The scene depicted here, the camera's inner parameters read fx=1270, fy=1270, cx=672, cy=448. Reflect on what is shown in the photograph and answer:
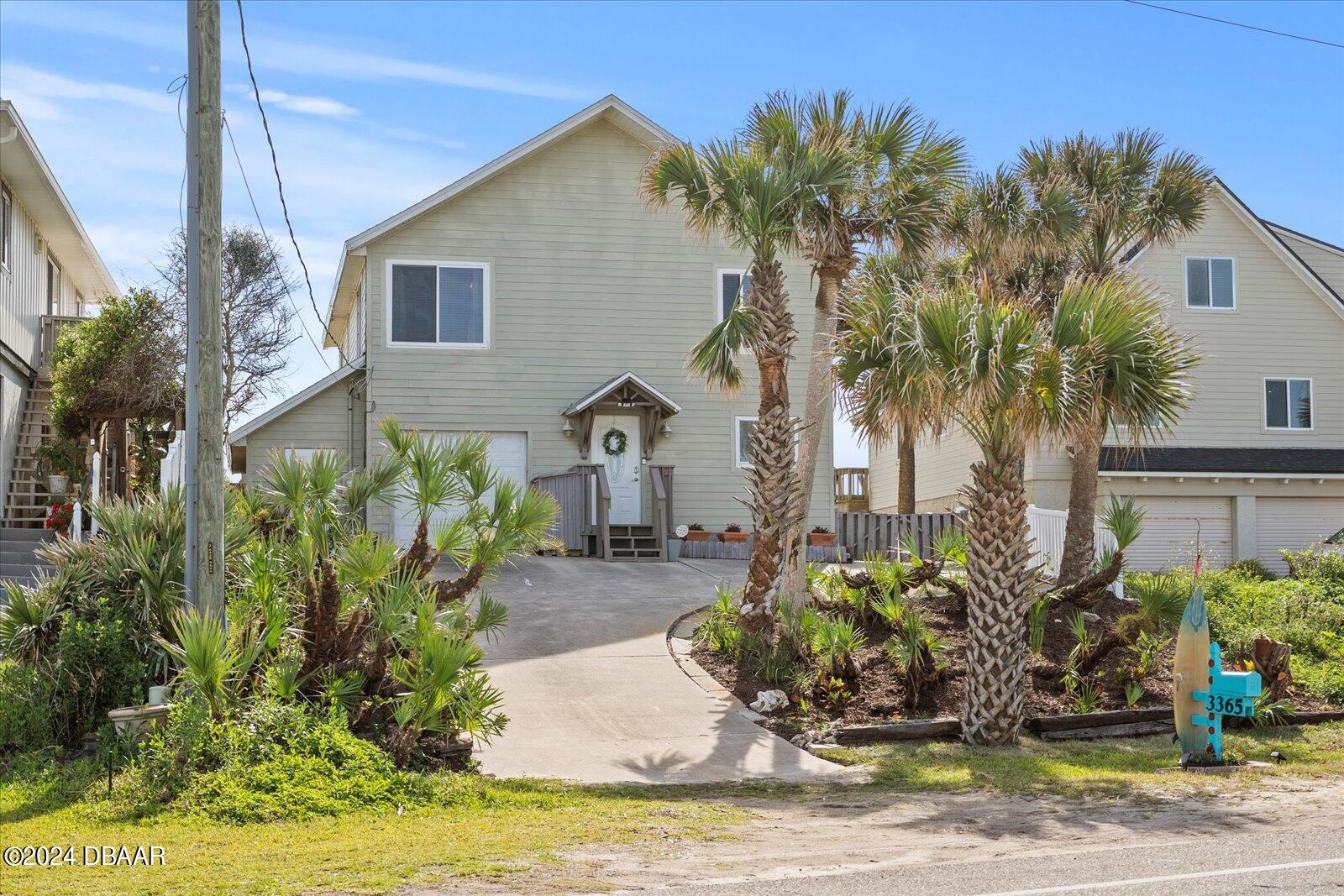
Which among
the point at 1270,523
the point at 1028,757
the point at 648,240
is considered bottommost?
the point at 1028,757

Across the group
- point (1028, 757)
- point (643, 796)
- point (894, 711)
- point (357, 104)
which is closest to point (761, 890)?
point (643, 796)

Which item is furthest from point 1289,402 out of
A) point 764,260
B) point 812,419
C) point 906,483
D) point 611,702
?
point 611,702

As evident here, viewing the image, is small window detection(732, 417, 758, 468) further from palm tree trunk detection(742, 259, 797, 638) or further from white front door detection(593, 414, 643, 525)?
palm tree trunk detection(742, 259, 797, 638)

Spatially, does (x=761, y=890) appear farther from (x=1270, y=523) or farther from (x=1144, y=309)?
(x=1270, y=523)

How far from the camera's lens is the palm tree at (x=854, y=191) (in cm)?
1488

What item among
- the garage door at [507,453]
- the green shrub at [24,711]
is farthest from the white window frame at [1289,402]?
the green shrub at [24,711]

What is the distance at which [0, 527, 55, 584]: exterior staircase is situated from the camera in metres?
16.5

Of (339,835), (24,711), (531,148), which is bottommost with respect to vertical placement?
(339,835)

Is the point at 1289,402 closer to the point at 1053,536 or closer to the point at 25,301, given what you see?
the point at 1053,536

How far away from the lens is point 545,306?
22781 millimetres

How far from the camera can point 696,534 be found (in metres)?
22.7

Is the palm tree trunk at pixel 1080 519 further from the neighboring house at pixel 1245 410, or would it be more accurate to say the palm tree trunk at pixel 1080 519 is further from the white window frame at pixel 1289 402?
the white window frame at pixel 1289 402

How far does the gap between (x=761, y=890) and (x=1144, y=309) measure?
705cm

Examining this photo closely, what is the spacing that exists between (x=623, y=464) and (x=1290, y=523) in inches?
571
